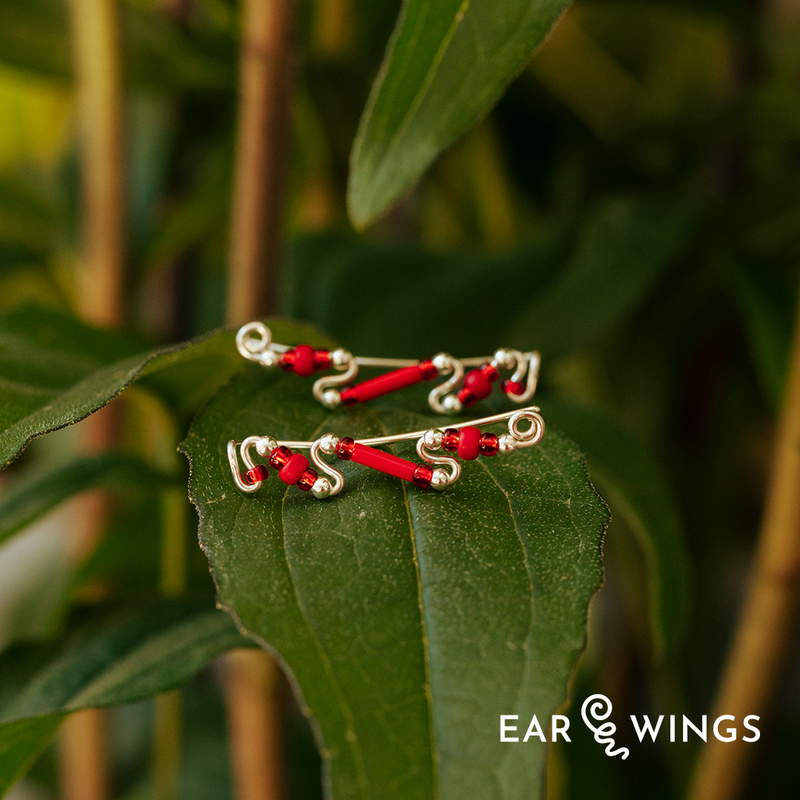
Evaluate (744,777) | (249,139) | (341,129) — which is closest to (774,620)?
(744,777)

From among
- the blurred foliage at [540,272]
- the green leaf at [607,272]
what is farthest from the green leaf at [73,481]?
the green leaf at [607,272]

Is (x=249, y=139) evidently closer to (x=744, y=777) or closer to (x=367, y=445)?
(x=367, y=445)

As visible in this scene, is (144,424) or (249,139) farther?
(144,424)

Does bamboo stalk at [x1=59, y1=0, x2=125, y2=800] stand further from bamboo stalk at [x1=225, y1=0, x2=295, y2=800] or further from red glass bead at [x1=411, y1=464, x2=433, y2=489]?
red glass bead at [x1=411, y1=464, x2=433, y2=489]

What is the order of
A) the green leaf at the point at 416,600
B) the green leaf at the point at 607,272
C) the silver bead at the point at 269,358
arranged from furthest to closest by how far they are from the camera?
1. the green leaf at the point at 607,272
2. the silver bead at the point at 269,358
3. the green leaf at the point at 416,600

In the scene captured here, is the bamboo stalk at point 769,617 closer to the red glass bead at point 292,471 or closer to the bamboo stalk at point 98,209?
the red glass bead at point 292,471

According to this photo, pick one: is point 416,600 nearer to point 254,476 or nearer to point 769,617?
point 254,476

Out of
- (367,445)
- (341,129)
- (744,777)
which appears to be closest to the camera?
(367,445)
